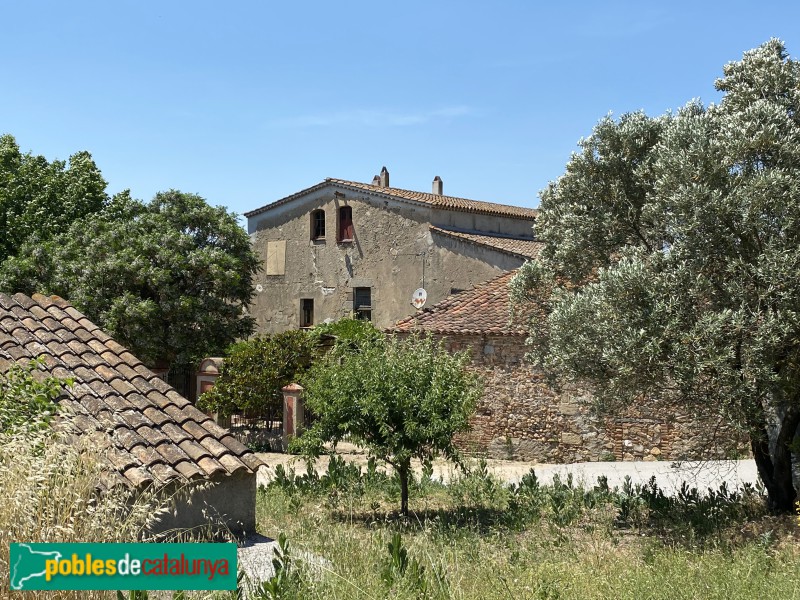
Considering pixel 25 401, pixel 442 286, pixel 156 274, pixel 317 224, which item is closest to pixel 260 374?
pixel 156 274

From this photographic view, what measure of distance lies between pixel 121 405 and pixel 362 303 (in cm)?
2053

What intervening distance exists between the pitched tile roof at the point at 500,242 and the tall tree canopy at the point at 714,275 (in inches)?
538

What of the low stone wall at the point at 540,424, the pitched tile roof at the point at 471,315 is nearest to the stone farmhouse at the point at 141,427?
the pitched tile roof at the point at 471,315

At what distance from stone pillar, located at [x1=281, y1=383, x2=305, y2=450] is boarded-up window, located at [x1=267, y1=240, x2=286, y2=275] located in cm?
1161

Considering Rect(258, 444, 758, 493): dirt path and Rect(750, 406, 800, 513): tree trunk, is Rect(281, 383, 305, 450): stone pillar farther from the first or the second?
Rect(750, 406, 800, 513): tree trunk

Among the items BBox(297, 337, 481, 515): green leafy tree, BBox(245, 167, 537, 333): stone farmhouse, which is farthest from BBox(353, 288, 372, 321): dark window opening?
BBox(297, 337, 481, 515): green leafy tree

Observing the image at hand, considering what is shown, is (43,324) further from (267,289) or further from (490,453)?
(267,289)

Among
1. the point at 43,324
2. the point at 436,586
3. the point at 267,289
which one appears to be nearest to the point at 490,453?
the point at 43,324

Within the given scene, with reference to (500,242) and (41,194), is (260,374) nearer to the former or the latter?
(500,242)

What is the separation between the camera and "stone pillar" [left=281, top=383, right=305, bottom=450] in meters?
18.3

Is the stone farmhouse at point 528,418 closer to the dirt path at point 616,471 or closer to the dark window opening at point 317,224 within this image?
the dirt path at point 616,471

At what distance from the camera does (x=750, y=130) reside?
29.7 feet

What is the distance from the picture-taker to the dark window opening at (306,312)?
29.5 m

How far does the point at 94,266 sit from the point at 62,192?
27.7ft
